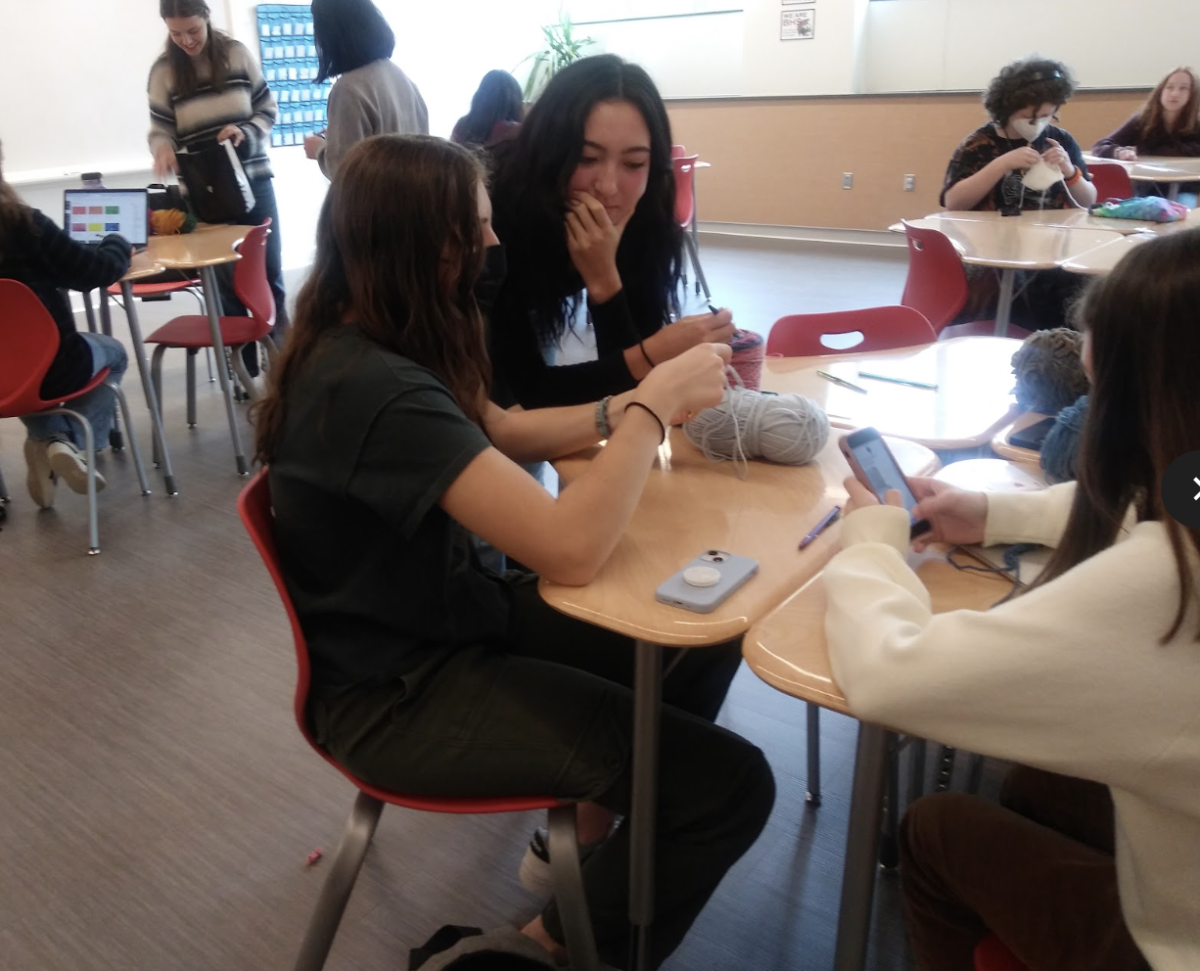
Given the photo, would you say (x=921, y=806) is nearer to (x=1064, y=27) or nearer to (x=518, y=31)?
(x=1064, y=27)

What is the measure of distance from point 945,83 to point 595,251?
18.3 ft

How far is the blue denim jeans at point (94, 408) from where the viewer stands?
116 inches

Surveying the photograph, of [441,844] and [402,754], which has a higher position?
[402,754]

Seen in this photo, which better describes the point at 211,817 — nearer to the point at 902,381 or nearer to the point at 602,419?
the point at 602,419

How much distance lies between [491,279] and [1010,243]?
1.95 meters

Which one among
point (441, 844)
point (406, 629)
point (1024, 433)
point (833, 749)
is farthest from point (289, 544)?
point (833, 749)

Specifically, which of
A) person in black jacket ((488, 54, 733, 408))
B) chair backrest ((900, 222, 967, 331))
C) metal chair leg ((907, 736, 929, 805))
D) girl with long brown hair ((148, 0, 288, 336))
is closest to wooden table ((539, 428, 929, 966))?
person in black jacket ((488, 54, 733, 408))

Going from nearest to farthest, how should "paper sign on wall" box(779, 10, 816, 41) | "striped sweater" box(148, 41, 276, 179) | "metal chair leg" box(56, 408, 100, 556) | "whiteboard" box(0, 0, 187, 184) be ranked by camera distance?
"metal chair leg" box(56, 408, 100, 556), "striped sweater" box(148, 41, 276, 179), "whiteboard" box(0, 0, 187, 184), "paper sign on wall" box(779, 10, 816, 41)

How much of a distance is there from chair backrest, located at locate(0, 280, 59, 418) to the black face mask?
5.34 feet

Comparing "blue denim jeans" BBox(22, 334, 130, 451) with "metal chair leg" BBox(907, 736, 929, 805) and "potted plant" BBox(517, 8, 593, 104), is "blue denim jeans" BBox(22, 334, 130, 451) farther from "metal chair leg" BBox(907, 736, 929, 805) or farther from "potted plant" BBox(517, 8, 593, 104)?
"potted plant" BBox(517, 8, 593, 104)

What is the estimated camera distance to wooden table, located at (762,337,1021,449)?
60.4 inches

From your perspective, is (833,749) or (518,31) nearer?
(833,749)

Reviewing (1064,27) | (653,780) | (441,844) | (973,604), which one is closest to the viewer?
(973,604)

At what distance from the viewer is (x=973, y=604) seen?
101 cm
